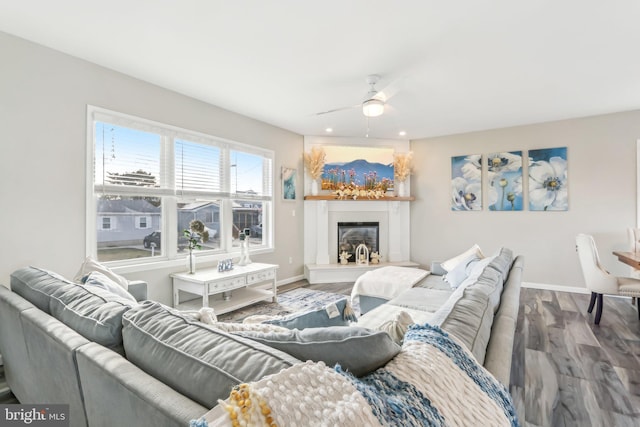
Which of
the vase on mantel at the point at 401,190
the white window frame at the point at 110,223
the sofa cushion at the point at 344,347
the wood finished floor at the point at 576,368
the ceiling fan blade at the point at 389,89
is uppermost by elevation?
the ceiling fan blade at the point at 389,89

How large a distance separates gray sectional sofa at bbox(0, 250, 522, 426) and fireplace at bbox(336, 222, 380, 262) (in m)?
3.89

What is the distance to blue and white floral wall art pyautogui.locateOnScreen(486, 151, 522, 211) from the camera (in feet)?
16.4

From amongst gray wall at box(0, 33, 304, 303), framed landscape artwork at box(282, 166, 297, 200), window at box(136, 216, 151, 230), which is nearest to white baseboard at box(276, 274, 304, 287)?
framed landscape artwork at box(282, 166, 297, 200)

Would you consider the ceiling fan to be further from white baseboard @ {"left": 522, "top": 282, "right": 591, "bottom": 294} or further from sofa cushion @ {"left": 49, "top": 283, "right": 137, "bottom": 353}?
white baseboard @ {"left": 522, "top": 282, "right": 591, "bottom": 294}

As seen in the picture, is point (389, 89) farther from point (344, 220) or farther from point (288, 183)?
point (344, 220)

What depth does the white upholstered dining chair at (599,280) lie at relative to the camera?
125 inches

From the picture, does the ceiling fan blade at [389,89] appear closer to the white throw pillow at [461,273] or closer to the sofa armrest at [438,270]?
the white throw pillow at [461,273]

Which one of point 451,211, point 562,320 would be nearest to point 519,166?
point 451,211

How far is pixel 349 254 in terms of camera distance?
5750 millimetres

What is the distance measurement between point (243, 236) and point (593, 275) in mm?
4134

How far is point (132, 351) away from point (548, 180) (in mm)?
5681

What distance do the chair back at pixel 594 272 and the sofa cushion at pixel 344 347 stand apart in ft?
11.9

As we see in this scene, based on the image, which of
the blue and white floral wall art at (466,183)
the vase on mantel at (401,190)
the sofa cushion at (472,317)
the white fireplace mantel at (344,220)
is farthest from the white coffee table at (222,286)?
the blue and white floral wall art at (466,183)

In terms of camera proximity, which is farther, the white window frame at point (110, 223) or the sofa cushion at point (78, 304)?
the white window frame at point (110, 223)
